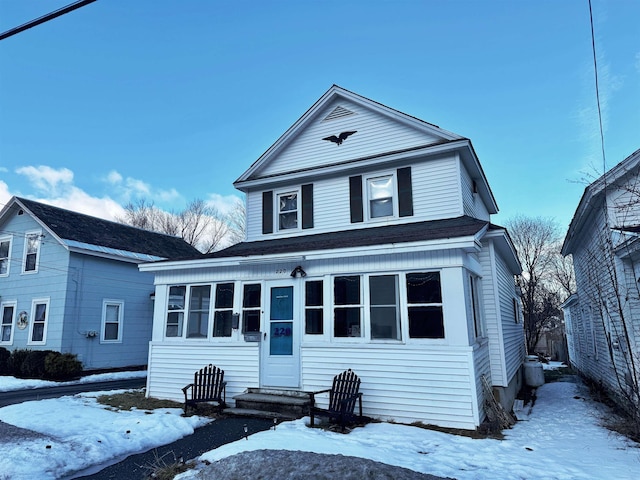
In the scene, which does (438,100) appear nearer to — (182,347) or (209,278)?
(209,278)

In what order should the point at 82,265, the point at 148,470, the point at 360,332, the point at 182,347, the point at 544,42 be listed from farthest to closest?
the point at 82,265, the point at 544,42, the point at 182,347, the point at 360,332, the point at 148,470

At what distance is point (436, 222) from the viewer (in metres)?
9.59

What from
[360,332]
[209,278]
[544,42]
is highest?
[544,42]

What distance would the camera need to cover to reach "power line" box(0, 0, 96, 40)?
4508mm

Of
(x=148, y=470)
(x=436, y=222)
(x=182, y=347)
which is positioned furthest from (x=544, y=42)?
(x=148, y=470)

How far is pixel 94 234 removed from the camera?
17.1 m

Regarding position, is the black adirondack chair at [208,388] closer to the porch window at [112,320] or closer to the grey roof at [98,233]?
the grey roof at [98,233]

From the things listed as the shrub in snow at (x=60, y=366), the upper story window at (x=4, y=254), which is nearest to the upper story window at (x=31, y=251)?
the upper story window at (x=4, y=254)

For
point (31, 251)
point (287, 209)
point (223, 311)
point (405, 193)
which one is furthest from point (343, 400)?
point (31, 251)

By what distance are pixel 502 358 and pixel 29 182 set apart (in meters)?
33.3

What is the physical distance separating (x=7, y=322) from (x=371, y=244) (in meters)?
16.7

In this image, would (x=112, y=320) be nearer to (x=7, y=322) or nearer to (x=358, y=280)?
(x=7, y=322)

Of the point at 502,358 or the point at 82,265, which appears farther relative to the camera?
the point at 82,265

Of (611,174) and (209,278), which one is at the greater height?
(611,174)
